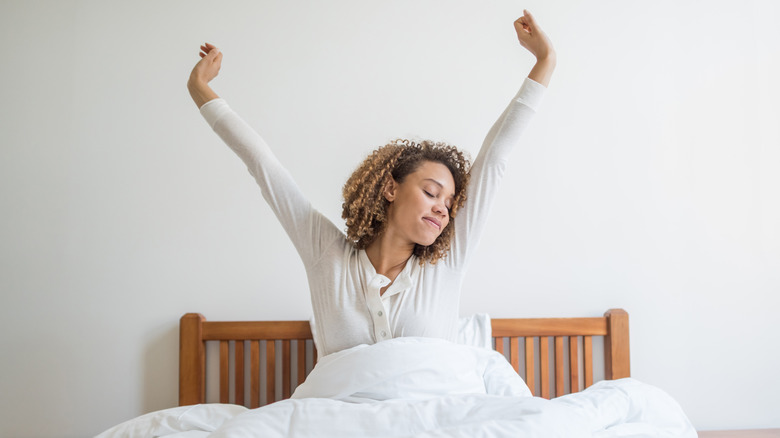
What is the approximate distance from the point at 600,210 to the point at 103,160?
1.53 m

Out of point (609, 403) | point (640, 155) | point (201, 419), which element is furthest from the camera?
point (640, 155)

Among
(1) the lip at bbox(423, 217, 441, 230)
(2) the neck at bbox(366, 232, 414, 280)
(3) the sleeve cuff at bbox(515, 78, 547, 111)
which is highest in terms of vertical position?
(3) the sleeve cuff at bbox(515, 78, 547, 111)

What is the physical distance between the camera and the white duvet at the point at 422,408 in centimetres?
101

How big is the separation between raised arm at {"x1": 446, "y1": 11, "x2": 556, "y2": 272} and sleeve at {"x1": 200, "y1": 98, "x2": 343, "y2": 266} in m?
0.28

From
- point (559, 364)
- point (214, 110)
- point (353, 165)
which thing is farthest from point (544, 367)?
point (214, 110)

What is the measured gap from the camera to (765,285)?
1959 millimetres

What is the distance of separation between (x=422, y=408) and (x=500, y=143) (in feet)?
1.96

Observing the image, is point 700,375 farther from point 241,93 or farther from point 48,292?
point 48,292

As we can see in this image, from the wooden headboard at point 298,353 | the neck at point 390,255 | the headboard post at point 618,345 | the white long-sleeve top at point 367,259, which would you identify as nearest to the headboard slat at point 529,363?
the wooden headboard at point 298,353

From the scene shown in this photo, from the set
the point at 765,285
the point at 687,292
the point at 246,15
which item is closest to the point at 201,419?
the point at 246,15

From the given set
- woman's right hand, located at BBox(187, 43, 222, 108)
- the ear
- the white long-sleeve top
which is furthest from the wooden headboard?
woman's right hand, located at BBox(187, 43, 222, 108)

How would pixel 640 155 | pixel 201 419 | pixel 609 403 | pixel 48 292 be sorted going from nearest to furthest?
pixel 609 403, pixel 201 419, pixel 48 292, pixel 640 155

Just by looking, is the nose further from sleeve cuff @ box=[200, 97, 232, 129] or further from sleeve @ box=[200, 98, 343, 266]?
sleeve cuff @ box=[200, 97, 232, 129]

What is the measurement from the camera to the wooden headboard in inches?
70.8
